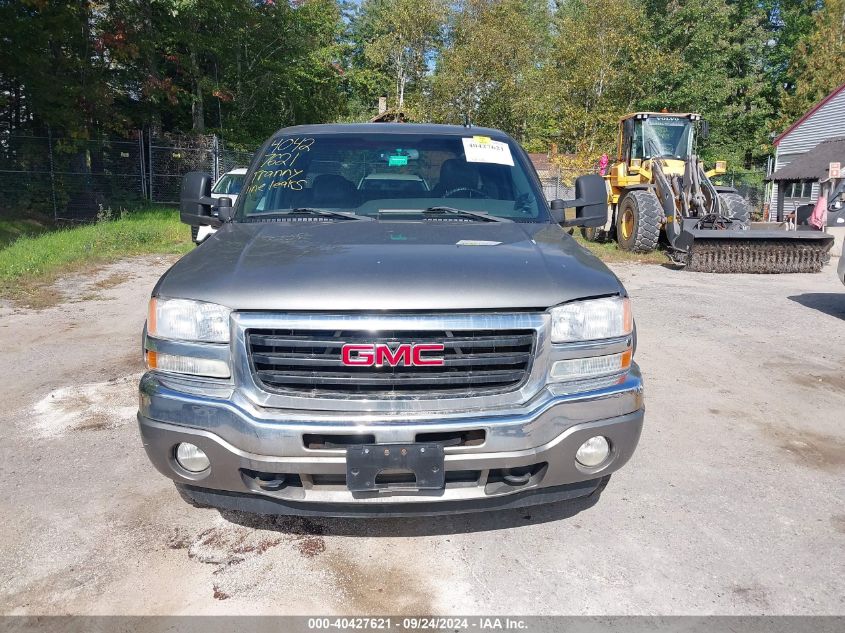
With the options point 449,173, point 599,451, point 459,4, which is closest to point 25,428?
point 449,173

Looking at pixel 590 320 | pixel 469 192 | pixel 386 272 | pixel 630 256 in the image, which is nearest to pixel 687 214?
pixel 630 256

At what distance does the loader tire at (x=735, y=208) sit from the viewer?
42.8 feet

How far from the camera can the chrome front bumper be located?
246cm

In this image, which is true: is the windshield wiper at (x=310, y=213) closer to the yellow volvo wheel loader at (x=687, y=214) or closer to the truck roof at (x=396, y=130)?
the truck roof at (x=396, y=130)

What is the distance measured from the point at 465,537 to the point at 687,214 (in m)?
11.6

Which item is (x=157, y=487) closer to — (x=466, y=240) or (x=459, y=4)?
(x=466, y=240)

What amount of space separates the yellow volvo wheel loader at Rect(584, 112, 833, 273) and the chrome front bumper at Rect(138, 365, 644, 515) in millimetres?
8979

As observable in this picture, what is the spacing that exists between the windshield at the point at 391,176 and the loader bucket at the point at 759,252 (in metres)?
9.03

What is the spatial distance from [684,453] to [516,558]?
1637 mm

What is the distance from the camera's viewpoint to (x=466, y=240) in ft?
10.1

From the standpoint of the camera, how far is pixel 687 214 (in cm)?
1309

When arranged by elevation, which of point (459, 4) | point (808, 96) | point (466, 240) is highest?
point (459, 4)

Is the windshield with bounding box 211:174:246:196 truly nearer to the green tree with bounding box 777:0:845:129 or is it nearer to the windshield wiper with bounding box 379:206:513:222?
the windshield wiper with bounding box 379:206:513:222

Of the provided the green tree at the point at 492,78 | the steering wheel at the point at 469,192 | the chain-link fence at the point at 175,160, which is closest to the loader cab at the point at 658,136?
the chain-link fence at the point at 175,160
